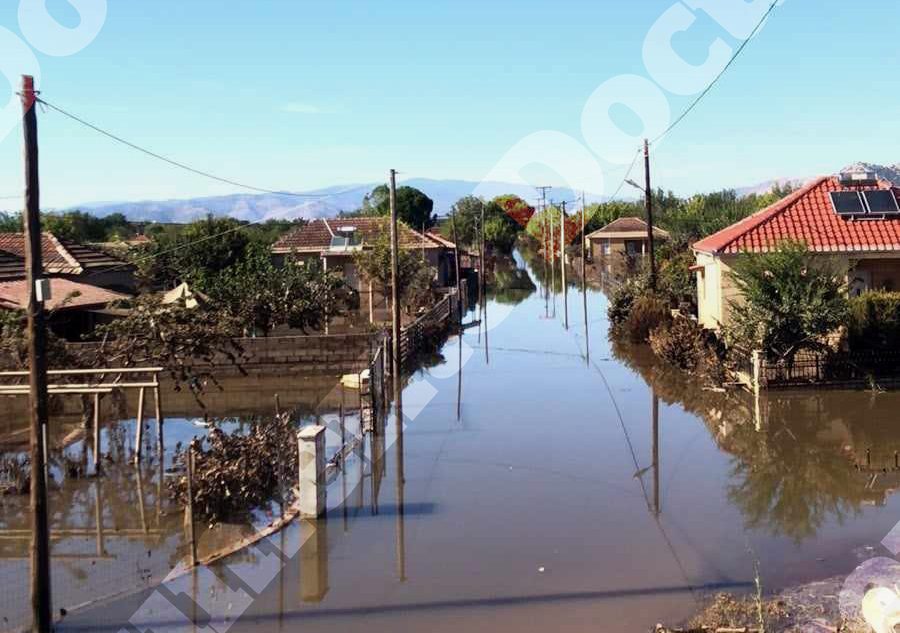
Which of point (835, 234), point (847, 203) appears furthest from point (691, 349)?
point (847, 203)

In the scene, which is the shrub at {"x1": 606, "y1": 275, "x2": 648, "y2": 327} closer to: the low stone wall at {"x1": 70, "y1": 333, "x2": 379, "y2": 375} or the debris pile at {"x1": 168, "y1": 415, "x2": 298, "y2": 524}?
the low stone wall at {"x1": 70, "y1": 333, "x2": 379, "y2": 375}

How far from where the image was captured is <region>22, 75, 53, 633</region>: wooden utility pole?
8.14 m

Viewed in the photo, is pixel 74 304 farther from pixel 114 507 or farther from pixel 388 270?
pixel 114 507

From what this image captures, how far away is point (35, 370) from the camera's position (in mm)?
8477

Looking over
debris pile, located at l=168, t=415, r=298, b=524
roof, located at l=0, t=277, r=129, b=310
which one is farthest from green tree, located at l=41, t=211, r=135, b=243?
debris pile, located at l=168, t=415, r=298, b=524

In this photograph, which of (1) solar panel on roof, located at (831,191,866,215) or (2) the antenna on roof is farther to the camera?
(2) the antenna on roof

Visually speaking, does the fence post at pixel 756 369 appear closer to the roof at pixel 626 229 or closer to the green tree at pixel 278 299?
the green tree at pixel 278 299

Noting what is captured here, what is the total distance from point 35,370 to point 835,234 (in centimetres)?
2082

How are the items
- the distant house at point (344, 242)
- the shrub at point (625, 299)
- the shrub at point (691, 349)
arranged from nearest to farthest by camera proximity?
the shrub at point (691, 349), the shrub at point (625, 299), the distant house at point (344, 242)

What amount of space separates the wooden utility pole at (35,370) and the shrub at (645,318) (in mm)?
21745

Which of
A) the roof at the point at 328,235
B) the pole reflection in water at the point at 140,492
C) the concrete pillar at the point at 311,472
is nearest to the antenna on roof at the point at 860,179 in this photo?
the concrete pillar at the point at 311,472

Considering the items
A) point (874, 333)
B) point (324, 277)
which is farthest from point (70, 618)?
point (324, 277)

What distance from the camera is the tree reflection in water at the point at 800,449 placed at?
466 inches

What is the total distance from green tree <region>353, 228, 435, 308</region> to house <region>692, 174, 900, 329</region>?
40.2ft
